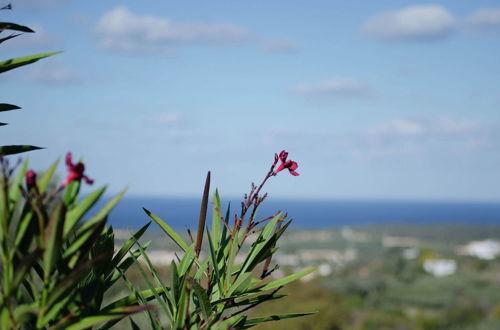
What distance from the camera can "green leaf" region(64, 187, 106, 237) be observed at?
2.48 feet

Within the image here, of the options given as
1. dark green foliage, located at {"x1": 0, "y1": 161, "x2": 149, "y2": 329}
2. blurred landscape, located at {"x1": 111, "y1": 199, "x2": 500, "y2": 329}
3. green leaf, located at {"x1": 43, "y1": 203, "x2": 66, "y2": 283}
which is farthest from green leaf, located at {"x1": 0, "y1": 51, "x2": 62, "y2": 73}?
blurred landscape, located at {"x1": 111, "y1": 199, "x2": 500, "y2": 329}

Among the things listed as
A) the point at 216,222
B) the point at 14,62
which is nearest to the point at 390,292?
the point at 216,222

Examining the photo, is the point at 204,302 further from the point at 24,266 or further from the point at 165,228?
the point at 24,266

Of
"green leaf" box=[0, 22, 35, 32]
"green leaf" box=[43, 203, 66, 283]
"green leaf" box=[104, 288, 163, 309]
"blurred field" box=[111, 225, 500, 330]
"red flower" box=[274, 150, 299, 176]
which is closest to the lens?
"green leaf" box=[43, 203, 66, 283]

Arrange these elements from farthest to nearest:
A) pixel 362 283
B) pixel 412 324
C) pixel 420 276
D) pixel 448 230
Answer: pixel 448 230, pixel 420 276, pixel 362 283, pixel 412 324

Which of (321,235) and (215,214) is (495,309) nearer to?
(215,214)

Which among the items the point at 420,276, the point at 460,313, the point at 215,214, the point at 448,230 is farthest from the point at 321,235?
the point at 215,214

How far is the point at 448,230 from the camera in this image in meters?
78.7

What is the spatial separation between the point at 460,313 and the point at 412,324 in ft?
9.05

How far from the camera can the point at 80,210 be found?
77 centimetres

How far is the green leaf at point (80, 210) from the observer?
0.75 metres

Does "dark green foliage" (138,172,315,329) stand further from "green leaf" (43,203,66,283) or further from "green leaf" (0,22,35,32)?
"green leaf" (0,22,35,32)

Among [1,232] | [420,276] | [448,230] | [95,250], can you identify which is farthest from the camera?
[448,230]

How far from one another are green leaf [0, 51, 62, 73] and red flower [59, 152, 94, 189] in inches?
13.5
